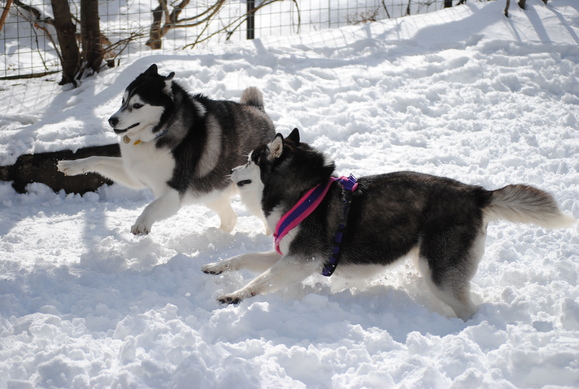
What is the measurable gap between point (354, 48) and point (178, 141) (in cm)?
517

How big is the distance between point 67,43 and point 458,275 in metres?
6.49

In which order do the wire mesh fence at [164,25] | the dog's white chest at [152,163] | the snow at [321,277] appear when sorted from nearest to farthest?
the snow at [321,277], the dog's white chest at [152,163], the wire mesh fence at [164,25]

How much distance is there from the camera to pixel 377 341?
3.19 meters

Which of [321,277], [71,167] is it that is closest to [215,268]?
[321,277]

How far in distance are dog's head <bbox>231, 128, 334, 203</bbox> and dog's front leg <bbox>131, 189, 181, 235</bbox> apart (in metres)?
0.90

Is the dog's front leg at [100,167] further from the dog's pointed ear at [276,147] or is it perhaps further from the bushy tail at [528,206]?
the bushy tail at [528,206]

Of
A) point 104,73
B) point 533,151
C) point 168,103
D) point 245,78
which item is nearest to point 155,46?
point 104,73

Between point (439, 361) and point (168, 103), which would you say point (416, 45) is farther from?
point (439, 361)

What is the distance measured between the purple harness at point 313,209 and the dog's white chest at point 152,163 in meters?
1.28

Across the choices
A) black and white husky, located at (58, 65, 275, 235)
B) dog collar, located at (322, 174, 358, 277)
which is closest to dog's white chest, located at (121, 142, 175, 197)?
black and white husky, located at (58, 65, 275, 235)

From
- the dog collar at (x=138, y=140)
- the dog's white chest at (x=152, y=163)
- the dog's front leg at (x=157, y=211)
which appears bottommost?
the dog's front leg at (x=157, y=211)

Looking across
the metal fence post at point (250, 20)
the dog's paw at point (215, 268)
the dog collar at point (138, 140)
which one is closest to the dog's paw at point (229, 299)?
the dog's paw at point (215, 268)

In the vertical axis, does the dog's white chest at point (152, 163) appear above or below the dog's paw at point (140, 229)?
above

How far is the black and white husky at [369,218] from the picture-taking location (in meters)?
3.54
